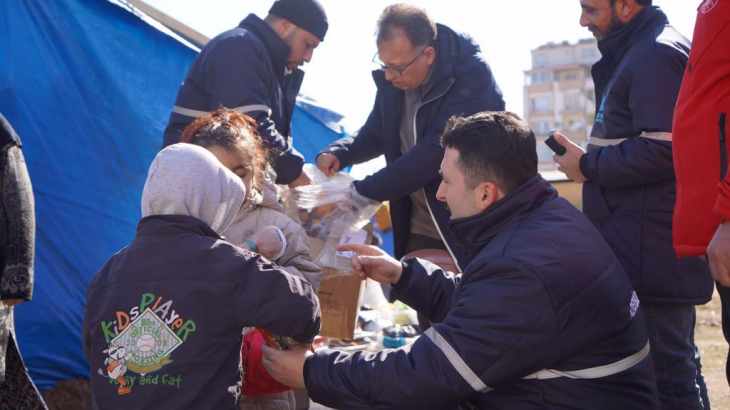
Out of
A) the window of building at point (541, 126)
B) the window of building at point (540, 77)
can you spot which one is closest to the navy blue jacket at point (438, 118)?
the window of building at point (541, 126)

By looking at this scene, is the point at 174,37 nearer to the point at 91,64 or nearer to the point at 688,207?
the point at 91,64

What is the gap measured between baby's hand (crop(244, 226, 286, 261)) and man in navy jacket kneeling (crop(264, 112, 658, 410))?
20.5 inches

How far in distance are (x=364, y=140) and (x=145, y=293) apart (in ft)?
8.34

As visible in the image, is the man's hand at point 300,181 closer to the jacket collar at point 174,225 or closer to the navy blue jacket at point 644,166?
the navy blue jacket at point 644,166

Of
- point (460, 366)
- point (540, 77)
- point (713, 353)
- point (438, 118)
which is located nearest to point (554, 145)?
point (438, 118)

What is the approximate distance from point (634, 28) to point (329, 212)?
1.73 metres

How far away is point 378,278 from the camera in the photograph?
2852 millimetres

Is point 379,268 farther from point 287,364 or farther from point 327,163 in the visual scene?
point 327,163

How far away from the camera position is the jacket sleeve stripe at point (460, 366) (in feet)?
6.74

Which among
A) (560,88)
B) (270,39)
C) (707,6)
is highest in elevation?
(707,6)

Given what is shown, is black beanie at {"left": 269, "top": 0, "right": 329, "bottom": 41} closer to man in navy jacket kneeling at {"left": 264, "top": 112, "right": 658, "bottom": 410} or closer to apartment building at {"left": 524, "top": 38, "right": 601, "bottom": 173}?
man in navy jacket kneeling at {"left": 264, "top": 112, "right": 658, "bottom": 410}

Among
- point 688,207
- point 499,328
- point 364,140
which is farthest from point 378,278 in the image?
point 364,140

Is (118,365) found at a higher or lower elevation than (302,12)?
lower

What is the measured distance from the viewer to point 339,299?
3895 millimetres
